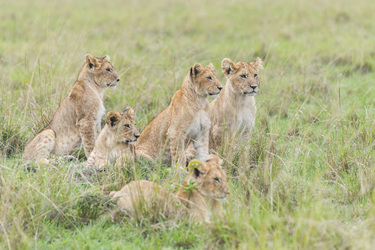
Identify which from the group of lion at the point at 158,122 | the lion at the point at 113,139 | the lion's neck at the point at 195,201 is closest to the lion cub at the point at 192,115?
the group of lion at the point at 158,122

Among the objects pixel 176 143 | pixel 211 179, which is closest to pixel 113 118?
pixel 176 143

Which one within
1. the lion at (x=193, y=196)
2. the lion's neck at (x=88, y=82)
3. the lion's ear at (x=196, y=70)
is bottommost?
the lion at (x=193, y=196)

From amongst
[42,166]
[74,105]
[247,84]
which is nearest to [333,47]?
[247,84]

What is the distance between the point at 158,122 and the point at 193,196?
6.64 feet

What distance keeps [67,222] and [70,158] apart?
2.30 m

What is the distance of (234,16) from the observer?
19172 millimetres

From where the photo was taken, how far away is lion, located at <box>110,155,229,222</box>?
4480 millimetres

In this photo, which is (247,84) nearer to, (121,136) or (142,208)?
(121,136)

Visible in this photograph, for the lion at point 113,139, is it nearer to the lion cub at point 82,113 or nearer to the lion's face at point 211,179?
the lion cub at point 82,113

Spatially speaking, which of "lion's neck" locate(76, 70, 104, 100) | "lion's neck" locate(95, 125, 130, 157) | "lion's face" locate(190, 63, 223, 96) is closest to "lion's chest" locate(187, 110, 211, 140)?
"lion's face" locate(190, 63, 223, 96)

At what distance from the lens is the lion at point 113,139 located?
628 centimetres

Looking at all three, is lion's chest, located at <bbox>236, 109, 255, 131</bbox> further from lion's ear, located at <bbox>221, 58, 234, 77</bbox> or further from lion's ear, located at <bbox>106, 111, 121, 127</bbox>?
lion's ear, located at <bbox>106, 111, 121, 127</bbox>

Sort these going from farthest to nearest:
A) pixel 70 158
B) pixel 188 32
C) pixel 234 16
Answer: pixel 234 16 < pixel 188 32 < pixel 70 158

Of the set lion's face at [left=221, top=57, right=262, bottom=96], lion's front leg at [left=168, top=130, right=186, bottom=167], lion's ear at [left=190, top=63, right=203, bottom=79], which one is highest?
lion's ear at [left=190, top=63, right=203, bottom=79]
